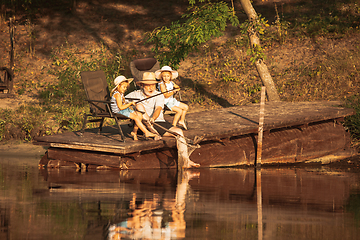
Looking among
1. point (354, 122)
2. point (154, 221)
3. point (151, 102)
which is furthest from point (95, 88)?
point (354, 122)

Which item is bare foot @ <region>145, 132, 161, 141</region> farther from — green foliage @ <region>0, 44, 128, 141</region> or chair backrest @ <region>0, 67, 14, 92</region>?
chair backrest @ <region>0, 67, 14, 92</region>

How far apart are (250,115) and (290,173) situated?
2.20m

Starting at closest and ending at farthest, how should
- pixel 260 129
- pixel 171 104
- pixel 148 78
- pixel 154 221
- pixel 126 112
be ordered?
pixel 154 221
pixel 126 112
pixel 148 78
pixel 171 104
pixel 260 129

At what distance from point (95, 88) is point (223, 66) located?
885cm

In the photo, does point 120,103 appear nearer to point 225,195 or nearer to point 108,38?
point 225,195

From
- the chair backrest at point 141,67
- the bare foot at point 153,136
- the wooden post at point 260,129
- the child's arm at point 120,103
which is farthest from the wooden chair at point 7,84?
the wooden post at point 260,129

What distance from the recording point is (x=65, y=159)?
1029cm

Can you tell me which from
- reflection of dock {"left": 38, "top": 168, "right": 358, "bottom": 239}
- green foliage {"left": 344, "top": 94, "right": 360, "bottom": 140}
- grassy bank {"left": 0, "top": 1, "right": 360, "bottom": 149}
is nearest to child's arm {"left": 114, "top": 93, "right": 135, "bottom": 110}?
reflection of dock {"left": 38, "top": 168, "right": 358, "bottom": 239}

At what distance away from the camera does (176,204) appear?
23.1 ft

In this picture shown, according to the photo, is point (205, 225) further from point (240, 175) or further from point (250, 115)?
point (250, 115)

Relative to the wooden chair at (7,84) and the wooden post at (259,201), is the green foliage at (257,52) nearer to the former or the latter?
the wooden post at (259,201)

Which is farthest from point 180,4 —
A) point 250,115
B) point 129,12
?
point 250,115

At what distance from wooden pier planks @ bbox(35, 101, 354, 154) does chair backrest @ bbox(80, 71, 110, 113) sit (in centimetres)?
54

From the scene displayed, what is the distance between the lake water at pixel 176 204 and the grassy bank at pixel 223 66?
482 centimetres
